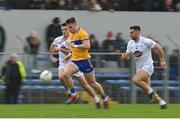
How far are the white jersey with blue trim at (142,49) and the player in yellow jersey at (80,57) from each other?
1.15m

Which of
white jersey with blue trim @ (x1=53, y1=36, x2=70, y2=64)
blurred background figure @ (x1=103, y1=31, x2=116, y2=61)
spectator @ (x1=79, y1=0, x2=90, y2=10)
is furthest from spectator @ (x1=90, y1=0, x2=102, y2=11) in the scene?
white jersey with blue trim @ (x1=53, y1=36, x2=70, y2=64)

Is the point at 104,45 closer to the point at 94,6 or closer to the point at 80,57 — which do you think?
the point at 94,6

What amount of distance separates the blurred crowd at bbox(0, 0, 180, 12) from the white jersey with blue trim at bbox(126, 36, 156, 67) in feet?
23.4

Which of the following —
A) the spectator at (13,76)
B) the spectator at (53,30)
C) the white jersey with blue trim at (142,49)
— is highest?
A: the white jersey with blue trim at (142,49)

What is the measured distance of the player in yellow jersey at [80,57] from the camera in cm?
1714

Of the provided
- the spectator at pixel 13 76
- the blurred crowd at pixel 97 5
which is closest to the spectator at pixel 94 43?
the blurred crowd at pixel 97 5

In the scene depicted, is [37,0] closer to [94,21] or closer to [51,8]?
[51,8]

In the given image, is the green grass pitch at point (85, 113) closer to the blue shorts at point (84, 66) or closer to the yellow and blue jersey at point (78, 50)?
the blue shorts at point (84, 66)

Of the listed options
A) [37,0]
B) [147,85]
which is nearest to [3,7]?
[37,0]

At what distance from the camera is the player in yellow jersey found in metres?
17.1

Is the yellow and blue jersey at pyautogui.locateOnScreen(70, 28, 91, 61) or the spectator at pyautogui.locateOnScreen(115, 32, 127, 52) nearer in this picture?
the yellow and blue jersey at pyautogui.locateOnScreen(70, 28, 91, 61)

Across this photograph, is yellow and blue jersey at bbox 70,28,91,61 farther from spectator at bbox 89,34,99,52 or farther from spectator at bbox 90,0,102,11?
spectator at bbox 90,0,102,11

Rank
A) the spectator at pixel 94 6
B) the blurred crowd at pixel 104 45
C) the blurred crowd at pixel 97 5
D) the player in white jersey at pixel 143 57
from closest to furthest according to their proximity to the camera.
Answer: the player in white jersey at pixel 143 57
the blurred crowd at pixel 104 45
the blurred crowd at pixel 97 5
the spectator at pixel 94 6

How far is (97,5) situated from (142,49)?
24.5ft
